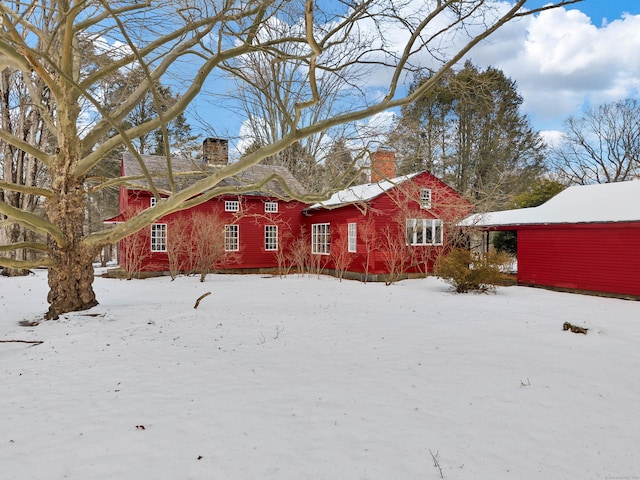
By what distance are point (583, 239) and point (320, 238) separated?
1098 cm

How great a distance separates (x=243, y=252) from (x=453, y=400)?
15.6 metres

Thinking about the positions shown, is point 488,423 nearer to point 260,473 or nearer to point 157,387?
point 260,473

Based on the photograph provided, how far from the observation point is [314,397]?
3.89 m

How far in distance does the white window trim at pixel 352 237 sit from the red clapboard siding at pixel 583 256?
6.47 metres

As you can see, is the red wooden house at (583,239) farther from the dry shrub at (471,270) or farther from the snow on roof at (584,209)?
the dry shrub at (471,270)

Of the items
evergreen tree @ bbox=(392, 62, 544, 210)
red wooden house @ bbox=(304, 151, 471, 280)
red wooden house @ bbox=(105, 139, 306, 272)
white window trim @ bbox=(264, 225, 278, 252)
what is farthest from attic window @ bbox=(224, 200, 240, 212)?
evergreen tree @ bbox=(392, 62, 544, 210)

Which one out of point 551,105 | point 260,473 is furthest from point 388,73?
point 551,105

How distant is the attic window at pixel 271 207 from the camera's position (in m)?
19.2

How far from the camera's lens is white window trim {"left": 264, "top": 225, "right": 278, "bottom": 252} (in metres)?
19.2

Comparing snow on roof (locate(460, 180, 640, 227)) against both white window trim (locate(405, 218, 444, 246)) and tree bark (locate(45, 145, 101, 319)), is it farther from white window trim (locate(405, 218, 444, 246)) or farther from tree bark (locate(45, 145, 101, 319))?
tree bark (locate(45, 145, 101, 319))

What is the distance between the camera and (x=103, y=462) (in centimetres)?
265

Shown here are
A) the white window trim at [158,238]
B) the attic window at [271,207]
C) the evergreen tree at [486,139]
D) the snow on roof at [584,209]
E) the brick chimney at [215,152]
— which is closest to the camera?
the snow on roof at [584,209]

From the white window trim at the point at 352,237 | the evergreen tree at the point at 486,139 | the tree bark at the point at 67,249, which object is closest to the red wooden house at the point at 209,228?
the white window trim at the point at 352,237

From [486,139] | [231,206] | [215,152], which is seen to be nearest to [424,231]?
[231,206]
